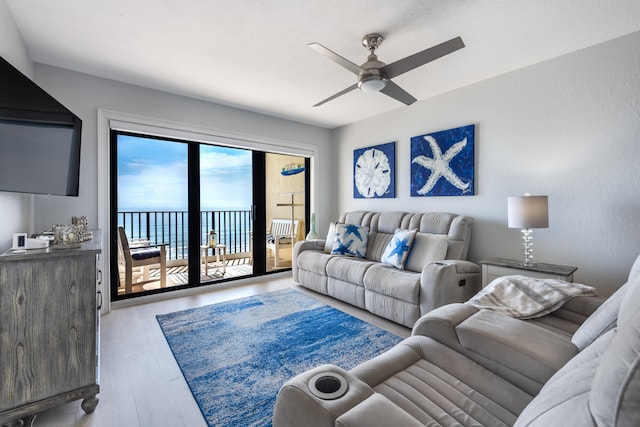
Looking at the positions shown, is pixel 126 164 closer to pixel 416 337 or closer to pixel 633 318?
pixel 416 337

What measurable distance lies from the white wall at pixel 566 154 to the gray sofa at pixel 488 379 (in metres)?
1.30

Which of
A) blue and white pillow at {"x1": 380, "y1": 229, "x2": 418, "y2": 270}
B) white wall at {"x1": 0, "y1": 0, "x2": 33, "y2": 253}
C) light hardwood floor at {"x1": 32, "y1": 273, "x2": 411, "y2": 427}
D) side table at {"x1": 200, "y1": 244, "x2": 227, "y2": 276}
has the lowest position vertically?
light hardwood floor at {"x1": 32, "y1": 273, "x2": 411, "y2": 427}

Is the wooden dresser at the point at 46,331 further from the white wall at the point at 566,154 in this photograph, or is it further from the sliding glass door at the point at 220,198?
the white wall at the point at 566,154

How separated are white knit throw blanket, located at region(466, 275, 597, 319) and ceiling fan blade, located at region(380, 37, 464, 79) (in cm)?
154

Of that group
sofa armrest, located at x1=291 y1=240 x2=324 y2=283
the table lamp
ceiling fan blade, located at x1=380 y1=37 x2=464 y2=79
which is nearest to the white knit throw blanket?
the table lamp

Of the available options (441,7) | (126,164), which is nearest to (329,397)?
(441,7)

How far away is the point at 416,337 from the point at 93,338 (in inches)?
68.5

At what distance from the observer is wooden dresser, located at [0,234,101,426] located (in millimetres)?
1387

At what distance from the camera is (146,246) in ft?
12.2

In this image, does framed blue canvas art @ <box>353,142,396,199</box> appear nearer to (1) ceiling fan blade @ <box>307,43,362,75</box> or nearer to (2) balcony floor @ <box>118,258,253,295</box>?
(1) ceiling fan blade @ <box>307,43,362,75</box>

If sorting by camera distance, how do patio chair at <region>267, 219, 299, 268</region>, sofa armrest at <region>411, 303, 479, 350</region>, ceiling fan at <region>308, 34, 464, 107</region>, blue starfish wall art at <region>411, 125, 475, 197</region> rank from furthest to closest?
1. patio chair at <region>267, 219, 299, 268</region>
2. blue starfish wall art at <region>411, 125, 475, 197</region>
3. ceiling fan at <region>308, 34, 464, 107</region>
4. sofa armrest at <region>411, 303, 479, 350</region>

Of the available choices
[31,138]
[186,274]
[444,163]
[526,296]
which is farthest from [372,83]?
[186,274]

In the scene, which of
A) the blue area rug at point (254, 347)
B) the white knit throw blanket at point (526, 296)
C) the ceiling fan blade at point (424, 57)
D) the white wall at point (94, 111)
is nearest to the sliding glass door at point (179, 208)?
the white wall at point (94, 111)

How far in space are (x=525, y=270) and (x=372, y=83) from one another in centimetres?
199
